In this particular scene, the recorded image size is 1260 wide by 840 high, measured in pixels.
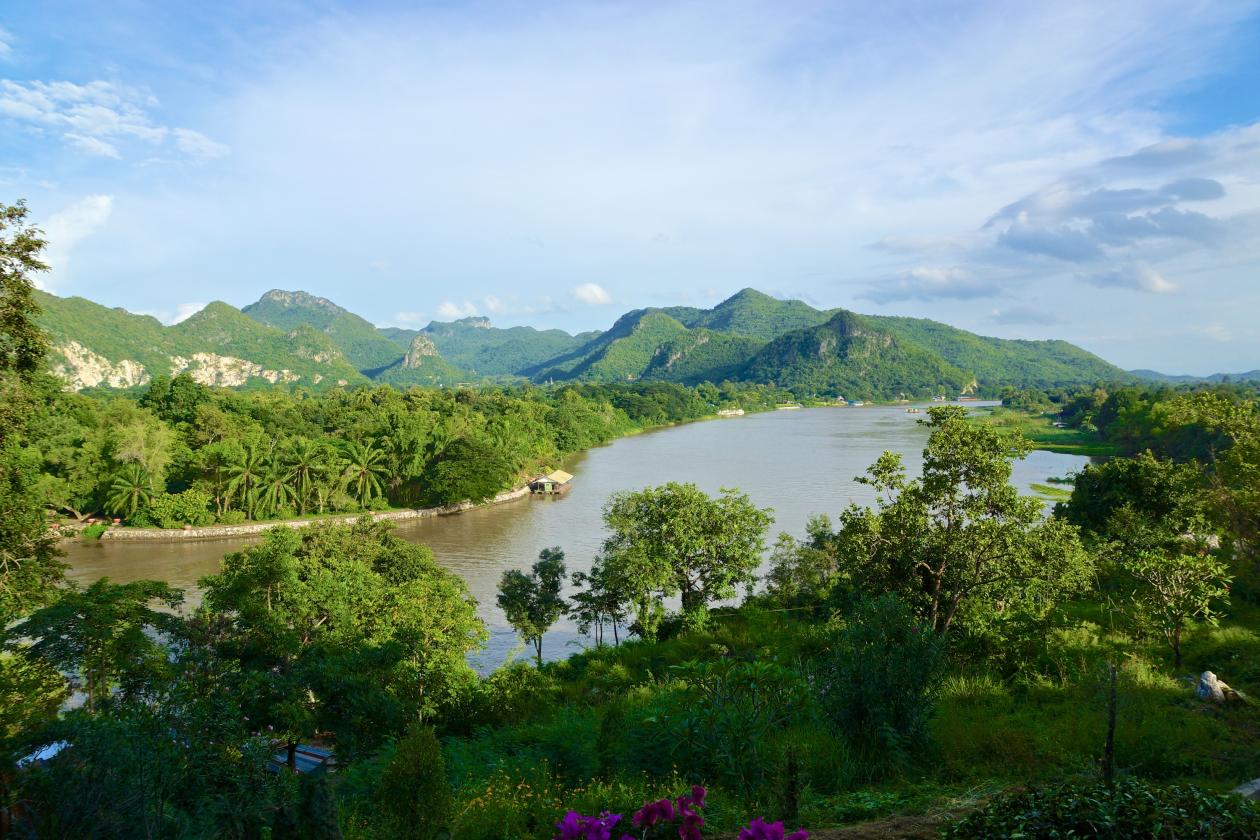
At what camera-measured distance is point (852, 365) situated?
568 ft

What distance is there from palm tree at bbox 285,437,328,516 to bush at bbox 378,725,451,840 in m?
35.1

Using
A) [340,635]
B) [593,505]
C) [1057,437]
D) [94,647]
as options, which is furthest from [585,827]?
[1057,437]

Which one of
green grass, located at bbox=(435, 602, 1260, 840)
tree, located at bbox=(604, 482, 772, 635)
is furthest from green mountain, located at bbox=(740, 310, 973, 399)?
green grass, located at bbox=(435, 602, 1260, 840)

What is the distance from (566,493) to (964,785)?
3920 cm

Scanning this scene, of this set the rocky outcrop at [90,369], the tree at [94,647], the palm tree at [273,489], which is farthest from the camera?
the rocky outcrop at [90,369]

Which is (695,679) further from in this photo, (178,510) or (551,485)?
(551,485)

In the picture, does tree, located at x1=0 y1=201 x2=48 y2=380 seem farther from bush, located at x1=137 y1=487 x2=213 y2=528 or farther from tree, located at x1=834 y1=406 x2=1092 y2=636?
bush, located at x1=137 y1=487 x2=213 y2=528

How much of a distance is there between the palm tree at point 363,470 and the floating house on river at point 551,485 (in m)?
9.59

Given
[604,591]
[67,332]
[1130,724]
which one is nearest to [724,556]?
[604,591]

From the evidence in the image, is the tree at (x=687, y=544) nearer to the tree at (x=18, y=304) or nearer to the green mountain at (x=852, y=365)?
the tree at (x=18, y=304)

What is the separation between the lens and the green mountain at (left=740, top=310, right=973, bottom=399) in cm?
16212

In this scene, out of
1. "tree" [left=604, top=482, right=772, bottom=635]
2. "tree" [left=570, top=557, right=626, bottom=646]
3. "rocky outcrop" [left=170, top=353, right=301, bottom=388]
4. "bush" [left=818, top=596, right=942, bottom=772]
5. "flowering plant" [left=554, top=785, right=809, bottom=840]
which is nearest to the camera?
"flowering plant" [left=554, top=785, right=809, bottom=840]

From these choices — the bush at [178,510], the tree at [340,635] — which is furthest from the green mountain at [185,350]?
the tree at [340,635]

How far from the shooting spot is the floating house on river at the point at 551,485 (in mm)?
43531
